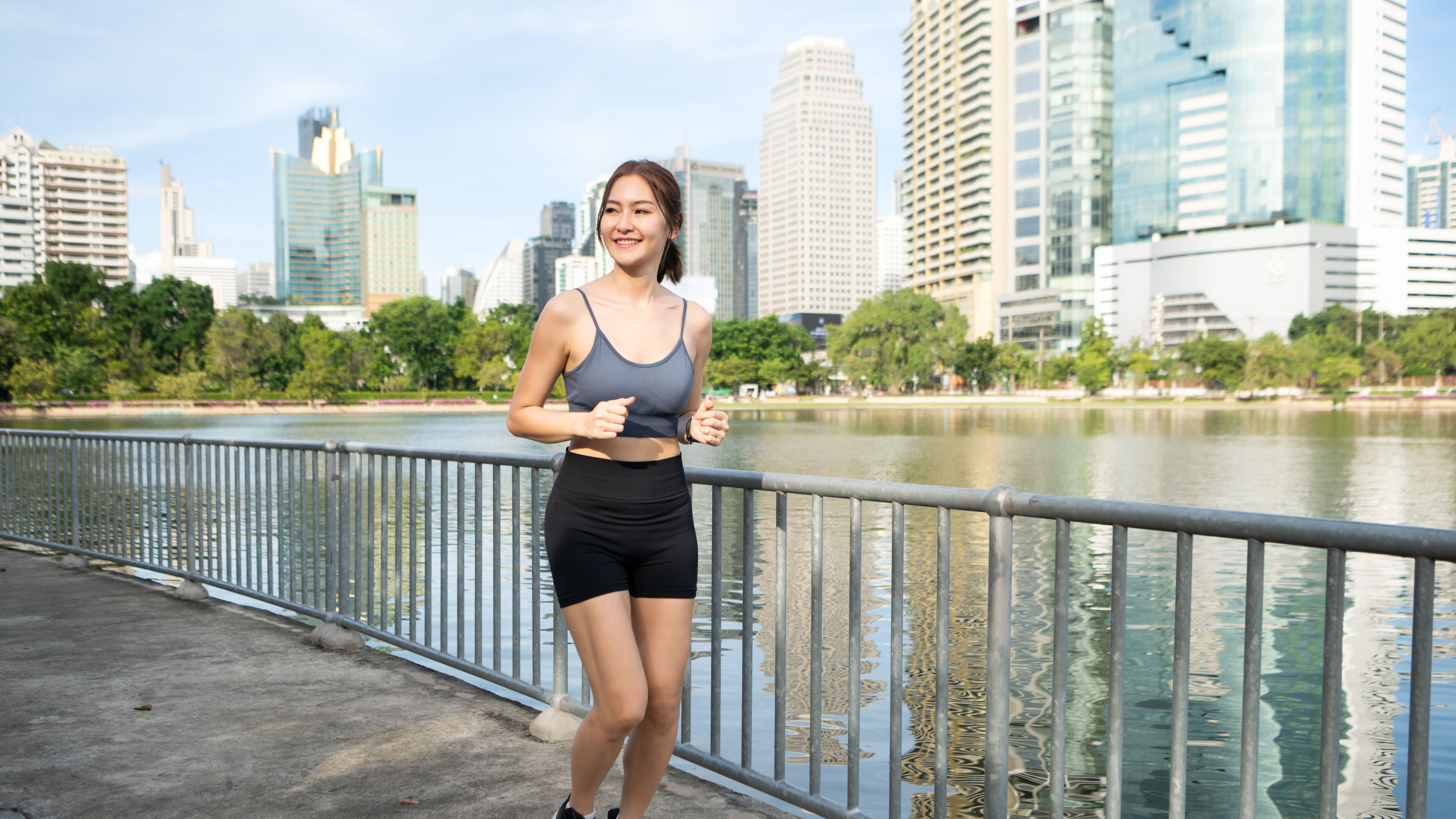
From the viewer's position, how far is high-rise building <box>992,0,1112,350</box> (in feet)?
472

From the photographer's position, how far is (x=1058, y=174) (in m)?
147

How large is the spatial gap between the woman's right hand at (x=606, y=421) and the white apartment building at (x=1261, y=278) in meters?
131

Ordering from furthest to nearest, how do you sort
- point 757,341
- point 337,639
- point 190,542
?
point 757,341
point 190,542
point 337,639

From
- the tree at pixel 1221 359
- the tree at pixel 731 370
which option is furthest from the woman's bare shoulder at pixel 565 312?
the tree at pixel 731 370

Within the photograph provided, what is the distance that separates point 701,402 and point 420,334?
104m

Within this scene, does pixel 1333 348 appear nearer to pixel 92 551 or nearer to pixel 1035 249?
pixel 1035 249

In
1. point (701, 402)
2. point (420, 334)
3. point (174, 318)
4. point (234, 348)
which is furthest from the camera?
point (420, 334)

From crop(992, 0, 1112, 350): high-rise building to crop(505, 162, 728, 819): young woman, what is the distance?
145743 mm

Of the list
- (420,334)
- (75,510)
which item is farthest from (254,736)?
(420,334)

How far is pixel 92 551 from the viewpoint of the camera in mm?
8500

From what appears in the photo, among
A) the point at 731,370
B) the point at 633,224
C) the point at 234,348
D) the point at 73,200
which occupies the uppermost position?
the point at 73,200

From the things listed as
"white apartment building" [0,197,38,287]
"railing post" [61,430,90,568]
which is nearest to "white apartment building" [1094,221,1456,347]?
"railing post" [61,430,90,568]

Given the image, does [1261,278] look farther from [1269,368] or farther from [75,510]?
[75,510]

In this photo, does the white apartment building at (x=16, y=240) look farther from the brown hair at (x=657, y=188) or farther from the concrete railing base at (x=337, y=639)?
the brown hair at (x=657, y=188)
